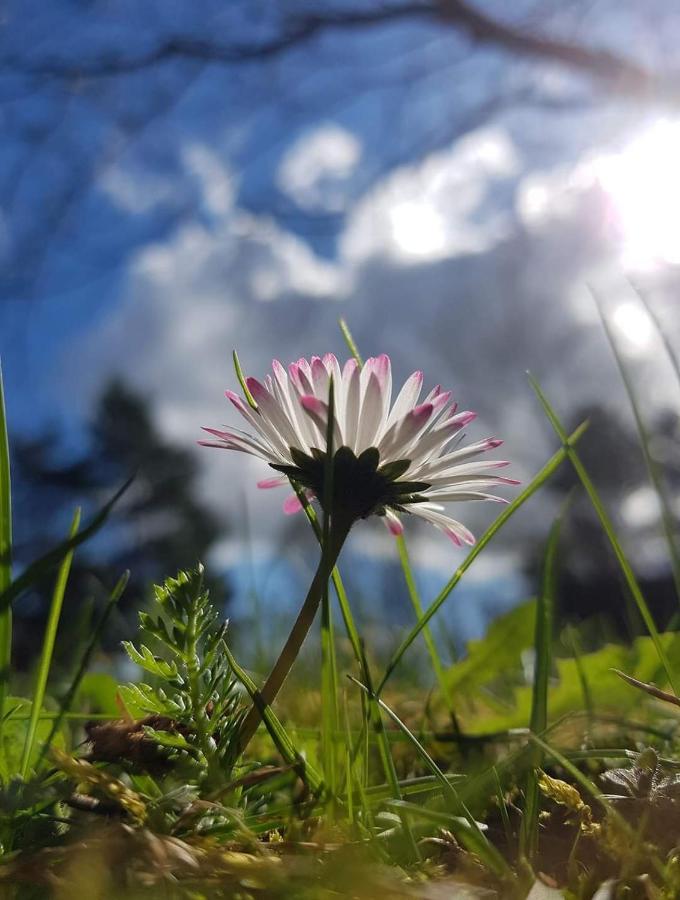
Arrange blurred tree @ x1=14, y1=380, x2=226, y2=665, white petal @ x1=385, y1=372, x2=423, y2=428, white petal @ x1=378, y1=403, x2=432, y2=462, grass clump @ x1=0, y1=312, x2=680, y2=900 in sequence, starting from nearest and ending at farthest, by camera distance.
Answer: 1. grass clump @ x1=0, y1=312, x2=680, y2=900
2. white petal @ x1=378, y1=403, x2=432, y2=462
3. white petal @ x1=385, y1=372, x2=423, y2=428
4. blurred tree @ x1=14, y1=380, x2=226, y2=665

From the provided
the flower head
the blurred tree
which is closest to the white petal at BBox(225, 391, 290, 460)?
the flower head

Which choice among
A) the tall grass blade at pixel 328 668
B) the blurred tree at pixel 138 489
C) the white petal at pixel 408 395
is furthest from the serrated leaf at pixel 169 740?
the blurred tree at pixel 138 489

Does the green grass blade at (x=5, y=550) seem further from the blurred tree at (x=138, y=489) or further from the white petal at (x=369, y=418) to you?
the blurred tree at (x=138, y=489)

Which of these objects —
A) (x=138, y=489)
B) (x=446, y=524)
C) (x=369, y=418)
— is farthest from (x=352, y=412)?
(x=138, y=489)

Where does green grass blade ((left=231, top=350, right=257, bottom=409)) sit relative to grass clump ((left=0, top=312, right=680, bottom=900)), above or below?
above

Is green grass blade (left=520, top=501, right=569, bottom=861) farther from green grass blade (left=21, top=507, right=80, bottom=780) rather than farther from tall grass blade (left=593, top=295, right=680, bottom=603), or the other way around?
green grass blade (left=21, top=507, right=80, bottom=780)

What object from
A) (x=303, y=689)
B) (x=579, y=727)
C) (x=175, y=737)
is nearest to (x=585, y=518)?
(x=303, y=689)

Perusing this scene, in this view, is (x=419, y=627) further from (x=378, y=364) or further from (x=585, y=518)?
(x=585, y=518)

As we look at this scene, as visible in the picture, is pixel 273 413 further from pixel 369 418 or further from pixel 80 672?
pixel 80 672
